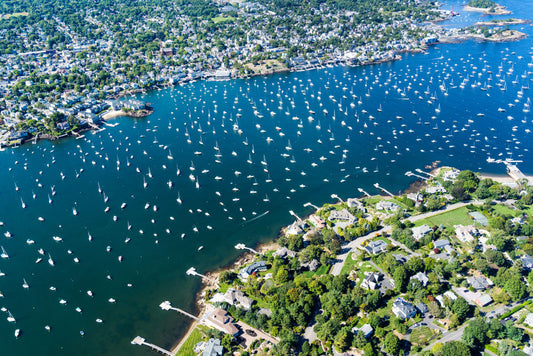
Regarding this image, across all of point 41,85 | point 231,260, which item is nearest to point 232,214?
point 231,260

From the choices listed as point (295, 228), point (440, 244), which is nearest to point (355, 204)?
point (295, 228)

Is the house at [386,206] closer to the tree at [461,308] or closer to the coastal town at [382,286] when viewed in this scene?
the coastal town at [382,286]

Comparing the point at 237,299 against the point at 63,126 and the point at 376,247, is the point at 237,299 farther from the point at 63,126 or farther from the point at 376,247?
the point at 63,126

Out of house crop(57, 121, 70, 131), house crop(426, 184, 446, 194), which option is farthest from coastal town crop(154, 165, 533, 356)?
house crop(57, 121, 70, 131)

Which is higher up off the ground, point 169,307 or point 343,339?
point 343,339

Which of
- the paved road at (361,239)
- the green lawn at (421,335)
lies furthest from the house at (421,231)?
the green lawn at (421,335)

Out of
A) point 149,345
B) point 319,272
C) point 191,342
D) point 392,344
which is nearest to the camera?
point 392,344

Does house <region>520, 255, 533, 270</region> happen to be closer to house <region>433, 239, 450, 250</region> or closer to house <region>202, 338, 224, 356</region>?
house <region>433, 239, 450, 250</region>

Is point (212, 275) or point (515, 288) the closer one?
point (515, 288)
